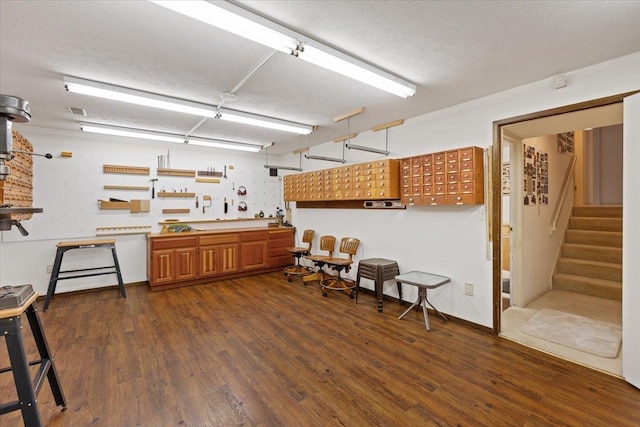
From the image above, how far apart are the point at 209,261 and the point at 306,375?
3.32 m

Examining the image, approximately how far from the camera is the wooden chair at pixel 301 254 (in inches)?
209

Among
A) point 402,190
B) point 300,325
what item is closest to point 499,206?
point 402,190

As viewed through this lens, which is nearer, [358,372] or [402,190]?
[358,372]

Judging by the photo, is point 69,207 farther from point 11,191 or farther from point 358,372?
point 358,372

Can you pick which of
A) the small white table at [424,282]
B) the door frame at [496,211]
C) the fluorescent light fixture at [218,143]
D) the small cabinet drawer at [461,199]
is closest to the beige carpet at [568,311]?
the door frame at [496,211]

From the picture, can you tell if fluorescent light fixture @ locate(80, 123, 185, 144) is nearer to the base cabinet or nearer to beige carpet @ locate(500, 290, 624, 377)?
the base cabinet

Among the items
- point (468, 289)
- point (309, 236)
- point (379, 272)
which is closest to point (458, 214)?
point (468, 289)

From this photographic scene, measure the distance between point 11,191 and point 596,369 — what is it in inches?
226

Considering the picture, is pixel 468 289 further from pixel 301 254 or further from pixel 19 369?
pixel 19 369

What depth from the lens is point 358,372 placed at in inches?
93.4

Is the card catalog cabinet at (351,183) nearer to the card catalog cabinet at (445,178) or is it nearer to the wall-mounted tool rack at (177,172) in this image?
the card catalog cabinet at (445,178)

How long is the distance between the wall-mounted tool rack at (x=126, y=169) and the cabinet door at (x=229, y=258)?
1.86 metres

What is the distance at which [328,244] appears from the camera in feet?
16.9

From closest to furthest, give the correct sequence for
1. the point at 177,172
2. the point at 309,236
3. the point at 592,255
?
the point at 592,255 → the point at 177,172 → the point at 309,236
